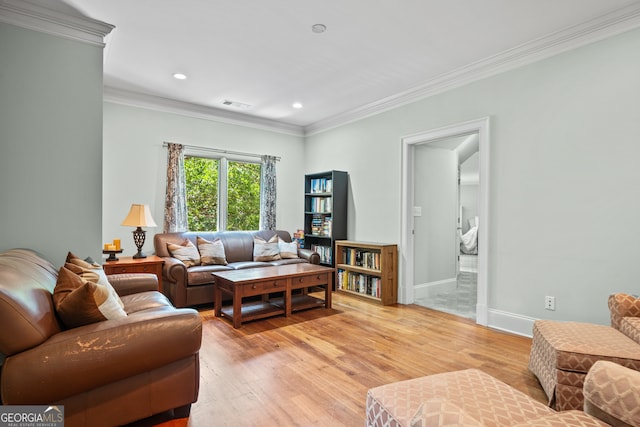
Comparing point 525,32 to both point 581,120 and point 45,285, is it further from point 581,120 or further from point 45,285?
point 45,285

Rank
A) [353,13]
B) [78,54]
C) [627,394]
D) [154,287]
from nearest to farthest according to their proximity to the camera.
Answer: [627,394]
[353,13]
[78,54]
[154,287]

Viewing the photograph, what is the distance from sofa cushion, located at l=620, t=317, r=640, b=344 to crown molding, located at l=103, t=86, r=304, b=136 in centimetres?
525

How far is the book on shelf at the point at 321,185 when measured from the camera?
552 cm

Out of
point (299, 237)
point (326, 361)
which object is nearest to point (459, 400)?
point (326, 361)

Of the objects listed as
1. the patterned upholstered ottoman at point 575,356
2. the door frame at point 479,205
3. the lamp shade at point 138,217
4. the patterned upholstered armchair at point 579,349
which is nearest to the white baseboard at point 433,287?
the door frame at point 479,205

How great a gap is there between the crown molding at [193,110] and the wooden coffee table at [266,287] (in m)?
2.65

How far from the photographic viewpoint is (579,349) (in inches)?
74.2

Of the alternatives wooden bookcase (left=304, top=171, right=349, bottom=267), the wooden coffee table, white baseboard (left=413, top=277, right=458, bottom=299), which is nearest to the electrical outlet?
white baseboard (left=413, top=277, right=458, bottom=299)

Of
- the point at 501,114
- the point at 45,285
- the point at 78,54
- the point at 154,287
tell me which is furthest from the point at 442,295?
the point at 78,54

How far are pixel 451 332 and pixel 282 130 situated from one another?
14.3 feet

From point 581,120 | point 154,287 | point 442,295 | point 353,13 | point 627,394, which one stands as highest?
point 353,13

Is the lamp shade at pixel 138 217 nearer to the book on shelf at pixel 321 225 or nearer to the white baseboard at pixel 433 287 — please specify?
the book on shelf at pixel 321 225

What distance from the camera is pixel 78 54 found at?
289 cm

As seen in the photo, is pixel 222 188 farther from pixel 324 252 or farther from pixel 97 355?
pixel 97 355
